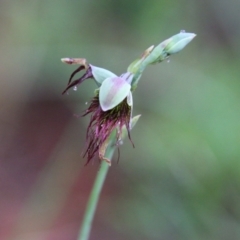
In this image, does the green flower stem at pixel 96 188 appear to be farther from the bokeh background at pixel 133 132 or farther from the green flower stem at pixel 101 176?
the bokeh background at pixel 133 132

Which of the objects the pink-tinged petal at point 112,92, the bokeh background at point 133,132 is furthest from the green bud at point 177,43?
the bokeh background at point 133,132

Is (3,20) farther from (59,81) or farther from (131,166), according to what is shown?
(131,166)

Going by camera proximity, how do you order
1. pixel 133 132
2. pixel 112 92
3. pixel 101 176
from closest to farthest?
1. pixel 112 92
2. pixel 101 176
3. pixel 133 132

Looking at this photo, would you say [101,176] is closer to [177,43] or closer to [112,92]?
[112,92]

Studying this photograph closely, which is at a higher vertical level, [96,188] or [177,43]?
[177,43]

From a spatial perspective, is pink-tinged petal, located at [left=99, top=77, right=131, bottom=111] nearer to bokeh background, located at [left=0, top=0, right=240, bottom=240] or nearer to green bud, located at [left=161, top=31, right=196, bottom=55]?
green bud, located at [left=161, top=31, right=196, bottom=55]

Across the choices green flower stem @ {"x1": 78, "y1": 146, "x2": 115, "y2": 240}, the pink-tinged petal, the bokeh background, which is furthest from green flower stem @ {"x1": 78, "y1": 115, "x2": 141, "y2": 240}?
the bokeh background

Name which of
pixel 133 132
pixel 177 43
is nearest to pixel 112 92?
pixel 177 43

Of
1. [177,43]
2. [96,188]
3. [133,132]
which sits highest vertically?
[177,43]
